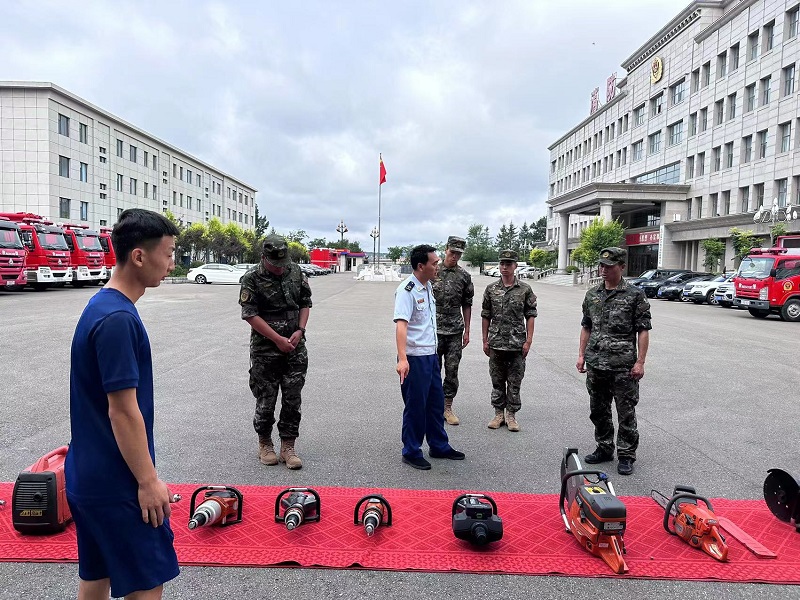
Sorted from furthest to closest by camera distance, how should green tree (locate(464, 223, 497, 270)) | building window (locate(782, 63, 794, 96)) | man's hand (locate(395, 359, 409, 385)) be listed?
green tree (locate(464, 223, 497, 270)), building window (locate(782, 63, 794, 96)), man's hand (locate(395, 359, 409, 385))

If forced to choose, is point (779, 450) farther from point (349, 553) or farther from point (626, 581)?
point (349, 553)

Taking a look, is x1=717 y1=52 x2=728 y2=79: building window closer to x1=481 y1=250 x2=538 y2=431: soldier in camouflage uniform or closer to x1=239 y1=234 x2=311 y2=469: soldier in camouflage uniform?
x1=481 y1=250 x2=538 y2=431: soldier in camouflage uniform

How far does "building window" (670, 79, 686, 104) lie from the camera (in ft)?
159

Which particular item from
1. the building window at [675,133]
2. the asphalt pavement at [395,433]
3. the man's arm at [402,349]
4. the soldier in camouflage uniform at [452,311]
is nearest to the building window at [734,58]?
the building window at [675,133]

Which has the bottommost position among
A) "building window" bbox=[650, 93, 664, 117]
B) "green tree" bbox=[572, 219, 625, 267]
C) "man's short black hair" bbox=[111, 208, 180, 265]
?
"man's short black hair" bbox=[111, 208, 180, 265]

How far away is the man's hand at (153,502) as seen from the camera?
1.90 m

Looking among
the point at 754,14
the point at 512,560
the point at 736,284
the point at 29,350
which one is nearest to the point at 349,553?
the point at 512,560

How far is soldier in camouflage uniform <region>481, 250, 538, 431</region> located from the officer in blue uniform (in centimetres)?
A: 128

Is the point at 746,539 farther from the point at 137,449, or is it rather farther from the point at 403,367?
the point at 137,449

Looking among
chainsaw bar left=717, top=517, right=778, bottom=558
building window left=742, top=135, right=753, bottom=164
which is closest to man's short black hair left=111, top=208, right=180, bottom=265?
chainsaw bar left=717, top=517, right=778, bottom=558

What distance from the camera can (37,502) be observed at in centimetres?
345

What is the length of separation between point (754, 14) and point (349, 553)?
160 ft

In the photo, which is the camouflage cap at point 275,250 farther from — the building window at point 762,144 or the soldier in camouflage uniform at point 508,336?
the building window at point 762,144

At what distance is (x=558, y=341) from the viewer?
42.3 feet
